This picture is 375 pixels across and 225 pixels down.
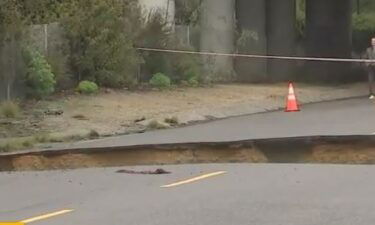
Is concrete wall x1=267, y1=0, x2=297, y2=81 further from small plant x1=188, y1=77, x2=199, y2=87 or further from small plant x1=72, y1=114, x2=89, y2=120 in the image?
small plant x1=72, y1=114, x2=89, y2=120

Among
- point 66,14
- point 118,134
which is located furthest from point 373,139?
point 66,14

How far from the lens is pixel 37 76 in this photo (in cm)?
2353

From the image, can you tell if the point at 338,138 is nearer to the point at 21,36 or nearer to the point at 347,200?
the point at 347,200

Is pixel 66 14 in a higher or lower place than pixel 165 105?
higher

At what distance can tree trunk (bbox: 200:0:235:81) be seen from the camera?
119ft

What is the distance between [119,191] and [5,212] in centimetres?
182

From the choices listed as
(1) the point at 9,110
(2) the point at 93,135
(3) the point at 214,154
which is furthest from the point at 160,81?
(3) the point at 214,154

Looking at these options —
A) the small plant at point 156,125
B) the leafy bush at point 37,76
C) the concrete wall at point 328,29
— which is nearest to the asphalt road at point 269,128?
the small plant at point 156,125

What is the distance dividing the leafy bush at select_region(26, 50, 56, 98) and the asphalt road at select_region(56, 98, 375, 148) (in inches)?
206

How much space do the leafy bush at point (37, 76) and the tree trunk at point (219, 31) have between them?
12.7m

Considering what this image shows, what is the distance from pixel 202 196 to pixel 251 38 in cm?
2837

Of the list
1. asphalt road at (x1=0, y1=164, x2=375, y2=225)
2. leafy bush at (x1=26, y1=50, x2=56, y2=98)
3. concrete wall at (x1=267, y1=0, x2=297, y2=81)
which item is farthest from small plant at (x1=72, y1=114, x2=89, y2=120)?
concrete wall at (x1=267, y1=0, x2=297, y2=81)

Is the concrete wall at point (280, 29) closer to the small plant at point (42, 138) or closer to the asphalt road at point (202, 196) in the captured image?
the small plant at point (42, 138)

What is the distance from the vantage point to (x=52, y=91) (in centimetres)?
2442
